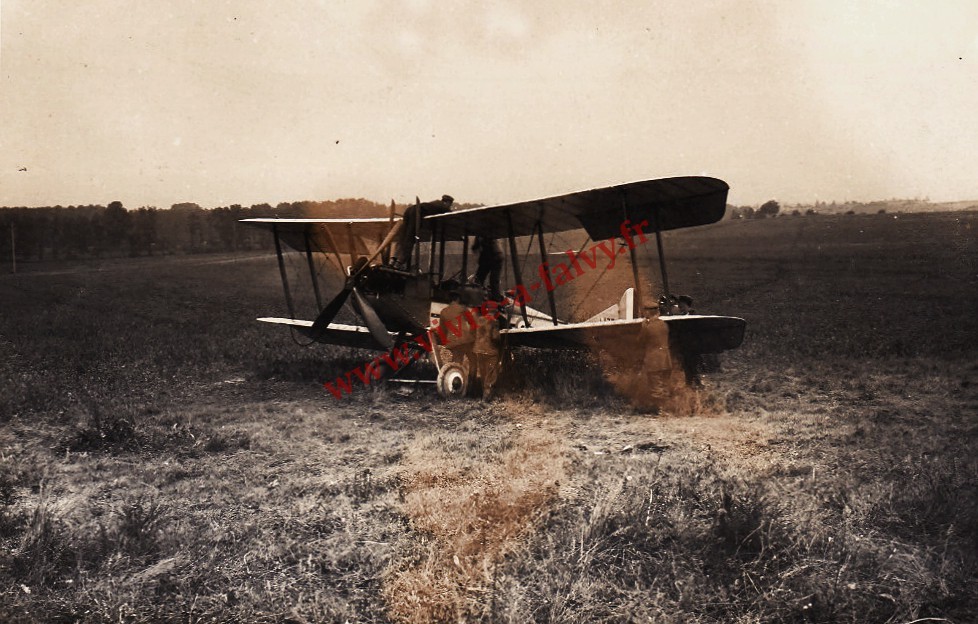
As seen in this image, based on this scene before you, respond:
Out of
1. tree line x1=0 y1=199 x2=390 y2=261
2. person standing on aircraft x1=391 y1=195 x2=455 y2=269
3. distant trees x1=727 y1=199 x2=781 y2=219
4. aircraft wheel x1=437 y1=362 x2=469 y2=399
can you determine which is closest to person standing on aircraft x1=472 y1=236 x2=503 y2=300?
person standing on aircraft x1=391 y1=195 x2=455 y2=269

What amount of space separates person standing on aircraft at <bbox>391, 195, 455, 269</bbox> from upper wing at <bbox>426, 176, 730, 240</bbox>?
7.1 inches

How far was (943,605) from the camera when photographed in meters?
2.72

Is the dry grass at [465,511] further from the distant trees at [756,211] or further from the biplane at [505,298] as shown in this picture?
the distant trees at [756,211]

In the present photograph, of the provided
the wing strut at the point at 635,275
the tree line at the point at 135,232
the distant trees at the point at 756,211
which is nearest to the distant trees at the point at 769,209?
the distant trees at the point at 756,211

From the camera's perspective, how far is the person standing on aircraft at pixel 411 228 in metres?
7.72

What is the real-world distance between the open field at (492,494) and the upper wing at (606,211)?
2415 millimetres

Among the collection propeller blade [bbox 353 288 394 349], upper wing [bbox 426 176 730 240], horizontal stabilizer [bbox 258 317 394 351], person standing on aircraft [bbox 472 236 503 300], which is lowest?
horizontal stabilizer [bbox 258 317 394 351]

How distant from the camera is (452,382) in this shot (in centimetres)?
789

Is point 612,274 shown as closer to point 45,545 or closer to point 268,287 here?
point 268,287

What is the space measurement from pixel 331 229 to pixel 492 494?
6.93 meters

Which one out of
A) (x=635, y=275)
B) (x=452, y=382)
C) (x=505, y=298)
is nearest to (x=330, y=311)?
(x=452, y=382)

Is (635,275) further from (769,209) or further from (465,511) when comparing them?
(769,209)

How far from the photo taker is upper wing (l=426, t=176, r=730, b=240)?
20.9 ft

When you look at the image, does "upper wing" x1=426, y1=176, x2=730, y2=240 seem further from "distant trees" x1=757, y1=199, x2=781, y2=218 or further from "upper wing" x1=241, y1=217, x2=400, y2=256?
"distant trees" x1=757, y1=199, x2=781, y2=218
